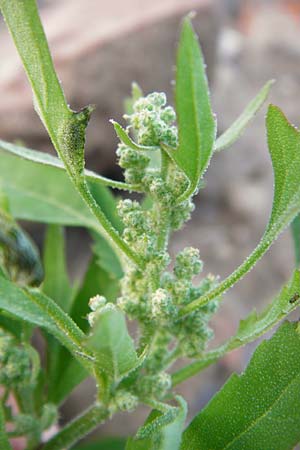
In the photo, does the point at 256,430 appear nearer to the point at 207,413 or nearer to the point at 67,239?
the point at 207,413

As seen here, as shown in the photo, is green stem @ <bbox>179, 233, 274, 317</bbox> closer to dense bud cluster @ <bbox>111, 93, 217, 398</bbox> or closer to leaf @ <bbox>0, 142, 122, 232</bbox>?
dense bud cluster @ <bbox>111, 93, 217, 398</bbox>

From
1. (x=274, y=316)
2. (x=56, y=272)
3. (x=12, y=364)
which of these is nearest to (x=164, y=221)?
(x=274, y=316)

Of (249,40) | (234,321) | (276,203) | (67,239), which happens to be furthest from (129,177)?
(249,40)

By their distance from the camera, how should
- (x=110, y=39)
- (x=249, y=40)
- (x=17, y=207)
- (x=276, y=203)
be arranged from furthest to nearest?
1. (x=249, y=40)
2. (x=110, y=39)
3. (x=17, y=207)
4. (x=276, y=203)

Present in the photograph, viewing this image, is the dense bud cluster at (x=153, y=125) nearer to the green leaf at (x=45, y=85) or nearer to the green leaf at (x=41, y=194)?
the green leaf at (x=45, y=85)

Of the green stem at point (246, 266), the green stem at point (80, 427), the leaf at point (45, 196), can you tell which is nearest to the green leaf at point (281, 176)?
the green stem at point (246, 266)

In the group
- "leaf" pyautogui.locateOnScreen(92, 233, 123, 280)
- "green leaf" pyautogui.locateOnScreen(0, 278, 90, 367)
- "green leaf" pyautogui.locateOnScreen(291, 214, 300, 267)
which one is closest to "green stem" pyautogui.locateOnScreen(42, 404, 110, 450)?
"green leaf" pyautogui.locateOnScreen(0, 278, 90, 367)
